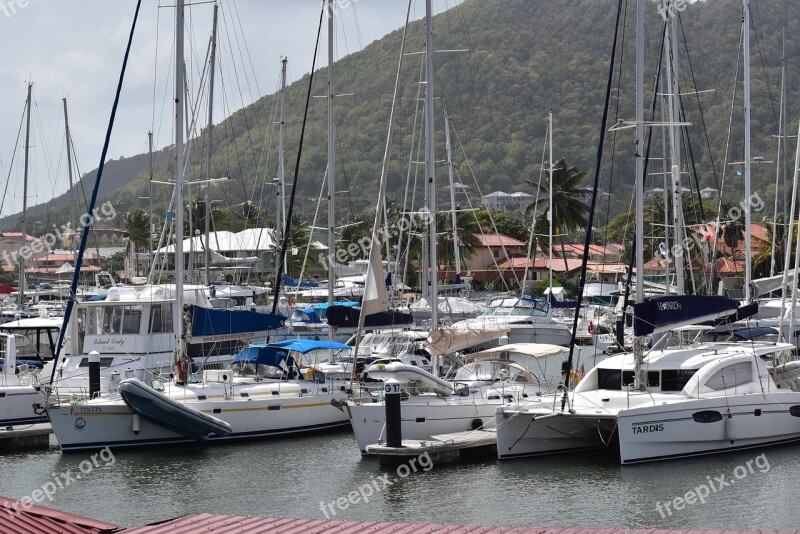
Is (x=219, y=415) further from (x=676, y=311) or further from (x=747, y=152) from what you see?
(x=747, y=152)

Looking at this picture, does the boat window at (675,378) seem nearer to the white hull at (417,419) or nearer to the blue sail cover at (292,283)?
the white hull at (417,419)

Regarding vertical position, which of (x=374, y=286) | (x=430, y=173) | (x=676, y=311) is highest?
(x=430, y=173)

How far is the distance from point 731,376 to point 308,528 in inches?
664

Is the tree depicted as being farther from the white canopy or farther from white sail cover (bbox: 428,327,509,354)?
the white canopy

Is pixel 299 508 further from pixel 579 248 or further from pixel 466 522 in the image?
pixel 579 248

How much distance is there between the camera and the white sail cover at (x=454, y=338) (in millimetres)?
34000

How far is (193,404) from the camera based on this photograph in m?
31.2

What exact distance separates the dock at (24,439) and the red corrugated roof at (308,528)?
18325 mm

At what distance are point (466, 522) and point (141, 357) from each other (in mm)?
15168

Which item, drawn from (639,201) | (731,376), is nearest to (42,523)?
(731,376)

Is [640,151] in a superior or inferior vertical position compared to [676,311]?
superior

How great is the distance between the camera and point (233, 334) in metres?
35.4

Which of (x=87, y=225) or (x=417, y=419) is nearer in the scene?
(x=417, y=419)

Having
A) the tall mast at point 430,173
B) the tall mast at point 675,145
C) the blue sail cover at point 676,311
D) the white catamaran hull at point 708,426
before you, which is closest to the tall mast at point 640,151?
the blue sail cover at point 676,311
